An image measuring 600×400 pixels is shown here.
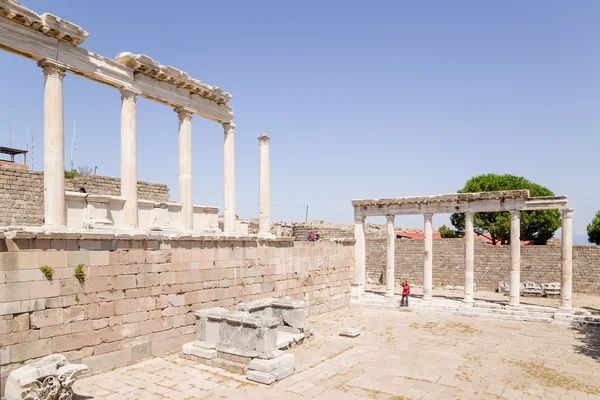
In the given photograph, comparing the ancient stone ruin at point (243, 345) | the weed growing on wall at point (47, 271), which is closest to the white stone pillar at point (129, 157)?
the weed growing on wall at point (47, 271)

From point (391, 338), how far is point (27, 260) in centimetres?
982

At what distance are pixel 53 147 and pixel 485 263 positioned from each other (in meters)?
23.8

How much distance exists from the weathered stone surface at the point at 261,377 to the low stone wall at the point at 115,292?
9.51ft

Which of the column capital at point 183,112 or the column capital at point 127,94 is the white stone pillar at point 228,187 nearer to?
the column capital at point 183,112

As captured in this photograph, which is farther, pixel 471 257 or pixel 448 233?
pixel 448 233

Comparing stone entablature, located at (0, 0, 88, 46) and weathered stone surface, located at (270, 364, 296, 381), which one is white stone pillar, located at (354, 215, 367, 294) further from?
stone entablature, located at (0, 0, 88, 46)

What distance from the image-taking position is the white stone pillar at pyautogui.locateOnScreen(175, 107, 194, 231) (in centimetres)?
1270

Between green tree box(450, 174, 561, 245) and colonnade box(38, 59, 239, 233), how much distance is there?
2558 cm

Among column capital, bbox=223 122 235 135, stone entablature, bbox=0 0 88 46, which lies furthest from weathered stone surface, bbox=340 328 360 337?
stone entablature, bbox=0 0 88 46

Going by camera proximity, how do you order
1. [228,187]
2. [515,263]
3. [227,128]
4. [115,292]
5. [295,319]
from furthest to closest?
[515,263] < [227,128] < [228,187] < [295,319] < [115,292]

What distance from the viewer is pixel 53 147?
357 inches

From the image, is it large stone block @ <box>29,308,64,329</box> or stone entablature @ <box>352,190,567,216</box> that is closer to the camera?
large stone block @ <box>29,308,64,329</box>

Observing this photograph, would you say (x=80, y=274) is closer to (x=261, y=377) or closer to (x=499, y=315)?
(x=261, y=377)

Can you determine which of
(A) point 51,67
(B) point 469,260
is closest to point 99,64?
(A) point 51,67
